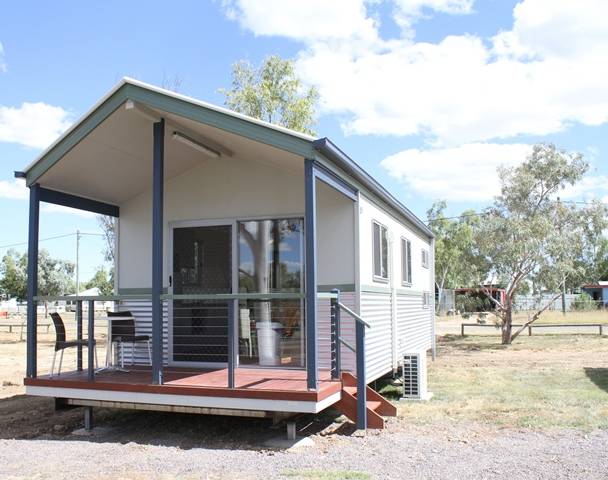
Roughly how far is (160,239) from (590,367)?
9.69 meters

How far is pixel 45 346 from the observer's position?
20422 millimetres

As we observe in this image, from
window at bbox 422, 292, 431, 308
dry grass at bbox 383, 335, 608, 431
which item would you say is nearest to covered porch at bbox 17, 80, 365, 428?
dry grass at bbox 383, 335, 608, 431

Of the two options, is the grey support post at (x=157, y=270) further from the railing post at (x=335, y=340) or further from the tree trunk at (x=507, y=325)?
the tree trunk at (x=507, y=325)

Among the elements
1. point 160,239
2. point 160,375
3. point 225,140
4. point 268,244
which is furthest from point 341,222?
point 160,375

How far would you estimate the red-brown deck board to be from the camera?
21.0ft

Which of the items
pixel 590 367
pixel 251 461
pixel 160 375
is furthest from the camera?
pixel 590 367

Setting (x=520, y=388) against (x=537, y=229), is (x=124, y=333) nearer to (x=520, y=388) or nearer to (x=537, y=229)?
(x=520, y=388)

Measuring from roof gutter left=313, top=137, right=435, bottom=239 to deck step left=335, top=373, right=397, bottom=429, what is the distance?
2498 millimetres

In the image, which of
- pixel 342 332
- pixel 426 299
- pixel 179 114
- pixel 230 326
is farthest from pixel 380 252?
pixel 426 299

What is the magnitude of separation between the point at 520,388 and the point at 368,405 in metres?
3.92

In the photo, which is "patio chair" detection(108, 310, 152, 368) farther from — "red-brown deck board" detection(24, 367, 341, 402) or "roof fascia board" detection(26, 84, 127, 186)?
"roof fascia board" detection(26, 84, 127, 186)

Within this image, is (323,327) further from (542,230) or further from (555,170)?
(555,170)

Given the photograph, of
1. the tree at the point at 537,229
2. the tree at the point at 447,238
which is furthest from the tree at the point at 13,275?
the tree at the point at 537,229

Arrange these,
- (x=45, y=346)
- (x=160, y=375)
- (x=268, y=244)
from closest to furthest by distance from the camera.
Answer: (x=160, y=375) < (x=268, y=244) < (x=45, y=346)
